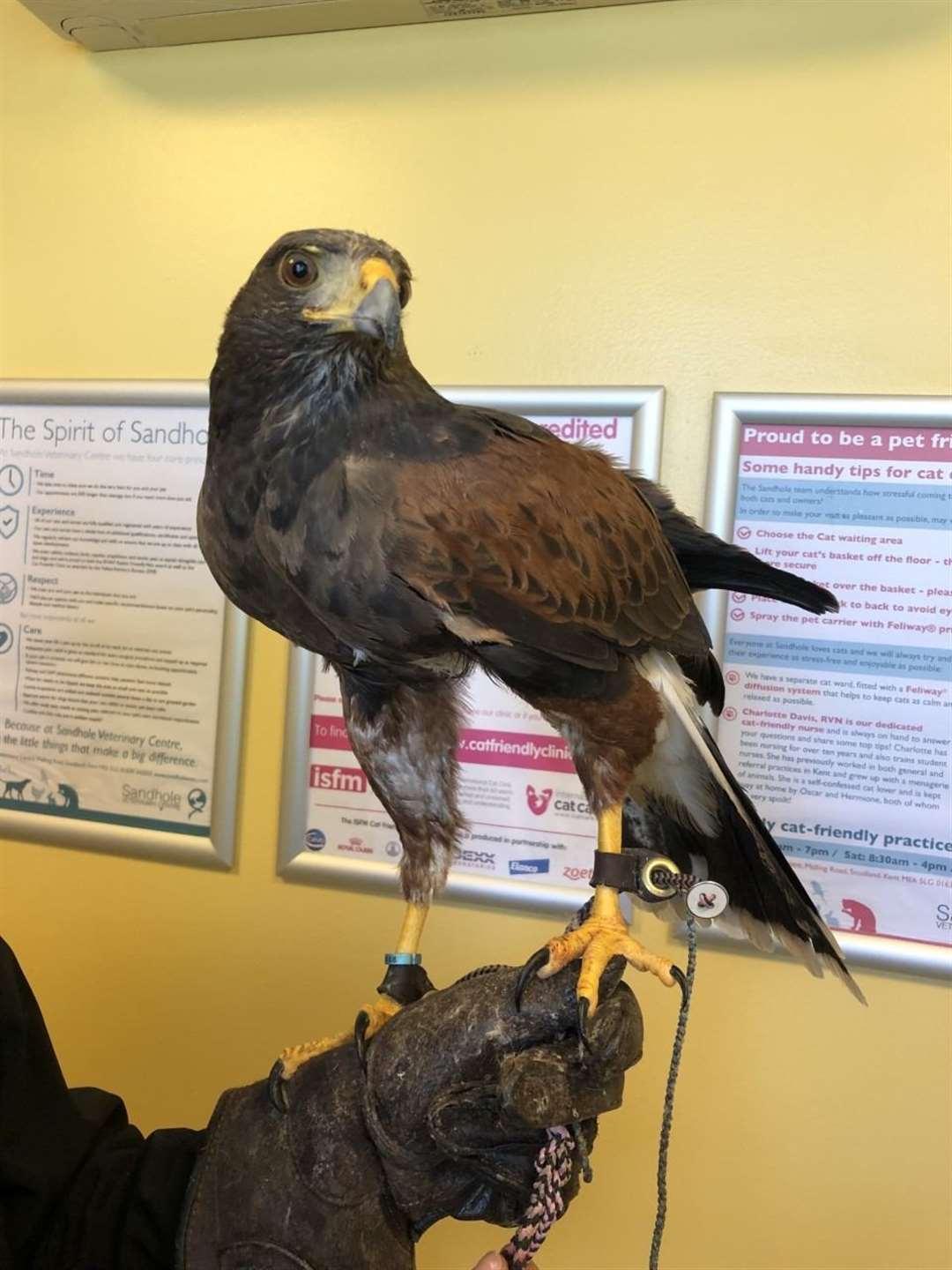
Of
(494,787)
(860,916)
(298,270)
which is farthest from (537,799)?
(298,270)

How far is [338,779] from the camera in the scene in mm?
1192

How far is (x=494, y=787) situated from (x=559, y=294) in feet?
2.13

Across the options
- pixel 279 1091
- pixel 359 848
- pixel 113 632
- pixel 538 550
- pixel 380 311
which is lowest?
pixel 279 1091

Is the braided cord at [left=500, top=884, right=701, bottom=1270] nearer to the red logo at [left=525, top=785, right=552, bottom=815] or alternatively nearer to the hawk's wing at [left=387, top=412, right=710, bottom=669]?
the hawk's wing at [left=387, top=412, right=710, bottom=669]

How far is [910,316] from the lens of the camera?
3.35 feet

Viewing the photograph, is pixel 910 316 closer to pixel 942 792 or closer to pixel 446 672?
pixel 942 792

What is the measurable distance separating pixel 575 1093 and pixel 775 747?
578 mm

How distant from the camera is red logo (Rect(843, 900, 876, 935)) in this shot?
1.04 meters

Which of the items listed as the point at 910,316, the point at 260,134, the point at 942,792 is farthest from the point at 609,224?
the point at 942,792

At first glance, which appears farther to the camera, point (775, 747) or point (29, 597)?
point (29, 597)

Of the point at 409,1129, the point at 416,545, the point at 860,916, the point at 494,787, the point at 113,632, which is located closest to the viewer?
the point at 416,545

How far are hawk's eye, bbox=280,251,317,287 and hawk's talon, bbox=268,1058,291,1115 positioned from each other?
0.66 m

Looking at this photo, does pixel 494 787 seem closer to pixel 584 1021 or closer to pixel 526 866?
pixel 526 866

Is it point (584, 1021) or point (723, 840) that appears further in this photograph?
point (723, 840)
